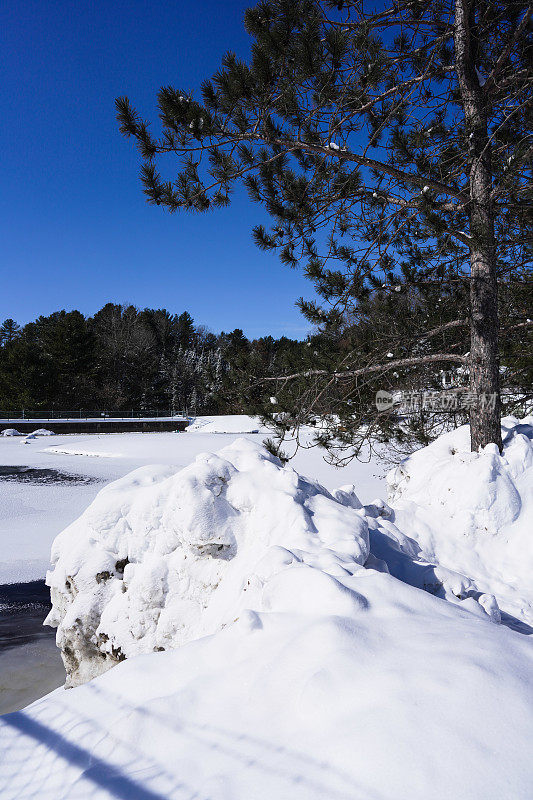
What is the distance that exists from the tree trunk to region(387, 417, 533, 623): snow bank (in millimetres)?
326

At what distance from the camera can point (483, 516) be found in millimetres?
4547

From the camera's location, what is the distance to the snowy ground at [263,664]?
1250 mm

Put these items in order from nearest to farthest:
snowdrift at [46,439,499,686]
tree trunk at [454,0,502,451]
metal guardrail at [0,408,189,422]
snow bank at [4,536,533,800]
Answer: snow bank at [4,536,533,800], snowdrift at [46,439,499,686], tree trunk at [454,0,502,451], metal guardrail at [0,408,189,422]

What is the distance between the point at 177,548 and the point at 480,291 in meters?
4.09

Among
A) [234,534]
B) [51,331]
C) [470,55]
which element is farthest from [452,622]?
[51,331]

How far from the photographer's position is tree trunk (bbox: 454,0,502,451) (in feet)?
16.0

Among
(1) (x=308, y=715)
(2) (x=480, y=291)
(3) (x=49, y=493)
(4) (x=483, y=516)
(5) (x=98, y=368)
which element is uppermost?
(5) (x=98, y=368)

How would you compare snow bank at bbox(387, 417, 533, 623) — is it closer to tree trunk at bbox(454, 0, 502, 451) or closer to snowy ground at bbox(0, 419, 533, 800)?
tree trunk at bbox(454, 0, 502, 451)

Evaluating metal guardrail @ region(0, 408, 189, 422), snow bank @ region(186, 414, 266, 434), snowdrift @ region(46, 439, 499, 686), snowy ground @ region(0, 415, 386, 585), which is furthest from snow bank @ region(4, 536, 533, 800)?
metal guardrail @ region(0, 408, 189, 422)

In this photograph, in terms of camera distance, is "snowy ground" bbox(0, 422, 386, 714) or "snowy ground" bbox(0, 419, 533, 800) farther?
"snowy ground" bbox(0, 422, 386, 714)

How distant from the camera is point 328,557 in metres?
2.47

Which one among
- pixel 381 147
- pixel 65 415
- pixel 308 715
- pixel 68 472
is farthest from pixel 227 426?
pixel 308 715

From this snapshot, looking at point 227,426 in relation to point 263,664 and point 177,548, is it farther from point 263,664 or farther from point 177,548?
point 263,664

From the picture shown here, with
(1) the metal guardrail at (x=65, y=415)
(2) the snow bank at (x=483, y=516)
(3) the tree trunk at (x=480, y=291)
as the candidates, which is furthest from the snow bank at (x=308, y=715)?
(1) the metal guardrail at (x=65, y=415)
